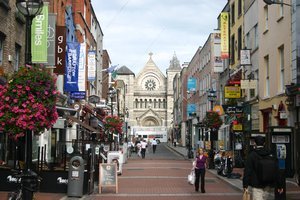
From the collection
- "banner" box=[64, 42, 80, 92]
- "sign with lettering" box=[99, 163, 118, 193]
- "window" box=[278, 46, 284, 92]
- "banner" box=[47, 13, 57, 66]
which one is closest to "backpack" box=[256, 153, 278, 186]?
"sign with lettering" box=[99, 163, 118, 193]

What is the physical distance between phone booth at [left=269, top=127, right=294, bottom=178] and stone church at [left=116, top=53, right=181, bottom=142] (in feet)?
365

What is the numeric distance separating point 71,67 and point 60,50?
12.9ft

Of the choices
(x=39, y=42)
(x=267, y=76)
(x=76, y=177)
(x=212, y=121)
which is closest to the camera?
(x=76, y=177)

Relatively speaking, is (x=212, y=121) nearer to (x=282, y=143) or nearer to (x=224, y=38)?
(x=224, y=38)

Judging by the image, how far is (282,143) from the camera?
20.3 metres

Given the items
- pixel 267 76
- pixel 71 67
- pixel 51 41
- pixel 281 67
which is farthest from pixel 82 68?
pixel 281 67

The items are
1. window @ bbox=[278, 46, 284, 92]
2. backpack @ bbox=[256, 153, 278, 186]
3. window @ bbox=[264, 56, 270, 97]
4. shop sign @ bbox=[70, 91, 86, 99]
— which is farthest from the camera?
shop sign @ bbox=[70, 91, 86, 99]

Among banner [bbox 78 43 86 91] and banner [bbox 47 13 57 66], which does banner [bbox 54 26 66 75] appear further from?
banner [bbox 78 43 86 91]

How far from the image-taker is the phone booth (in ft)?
65.5

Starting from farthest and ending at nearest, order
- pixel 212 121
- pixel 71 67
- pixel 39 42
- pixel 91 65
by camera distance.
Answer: pixel 91 65 < pixel 212 121 < pixel 71 67 < pixel 39 42

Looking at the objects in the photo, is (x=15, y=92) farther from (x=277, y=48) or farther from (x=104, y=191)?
(x=277, y=48)

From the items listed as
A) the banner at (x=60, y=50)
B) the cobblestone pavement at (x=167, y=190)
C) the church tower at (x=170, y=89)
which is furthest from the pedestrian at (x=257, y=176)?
the church tower at (x=170, y=89)

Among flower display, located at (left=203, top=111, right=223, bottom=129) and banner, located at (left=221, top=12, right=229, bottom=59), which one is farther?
banner, located at (left=221, top=12, right=229, bottom=59)

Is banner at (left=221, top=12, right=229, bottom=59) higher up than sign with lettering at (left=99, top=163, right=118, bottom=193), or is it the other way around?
banner at (left=221, top=12, right=229, bottom=59)
